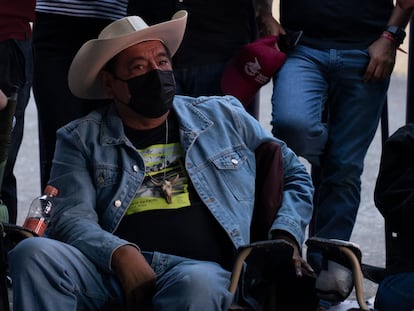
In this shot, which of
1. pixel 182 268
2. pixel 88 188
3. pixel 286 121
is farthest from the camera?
pixel 286 121

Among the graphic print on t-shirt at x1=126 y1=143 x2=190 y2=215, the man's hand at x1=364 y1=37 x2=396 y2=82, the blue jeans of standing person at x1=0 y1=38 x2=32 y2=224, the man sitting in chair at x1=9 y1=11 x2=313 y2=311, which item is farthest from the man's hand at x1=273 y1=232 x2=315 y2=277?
the blue jeans of standing person at x1=0 y1=38 x2=32 y2=224

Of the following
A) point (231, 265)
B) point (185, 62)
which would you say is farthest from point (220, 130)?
point (185, 62)

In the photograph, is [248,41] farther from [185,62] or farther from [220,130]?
[220,130]

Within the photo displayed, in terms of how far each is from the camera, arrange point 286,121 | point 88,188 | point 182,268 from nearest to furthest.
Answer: point 182,268 < point 88,188 < point 286,121

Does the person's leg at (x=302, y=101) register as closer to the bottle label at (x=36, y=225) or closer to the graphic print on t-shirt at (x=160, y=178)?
the graphic print on t-shirt at (x=160, y=178)

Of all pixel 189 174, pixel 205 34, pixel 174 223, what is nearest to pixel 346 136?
pixel 205 34

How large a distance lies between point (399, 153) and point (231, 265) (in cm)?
71

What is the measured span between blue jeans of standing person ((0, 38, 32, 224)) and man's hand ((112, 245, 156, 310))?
1.16m

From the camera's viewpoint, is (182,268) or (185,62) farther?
(185,62)

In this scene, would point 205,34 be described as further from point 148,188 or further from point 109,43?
point 148,188

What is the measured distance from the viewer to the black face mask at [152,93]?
4035mm

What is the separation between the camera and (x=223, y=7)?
193 inches

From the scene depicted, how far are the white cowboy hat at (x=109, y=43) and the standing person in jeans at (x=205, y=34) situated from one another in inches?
21.8

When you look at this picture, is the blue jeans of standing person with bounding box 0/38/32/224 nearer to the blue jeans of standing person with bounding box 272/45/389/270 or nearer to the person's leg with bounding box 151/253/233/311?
the blue jeans of standing person with bounding box 272/45/389/270
